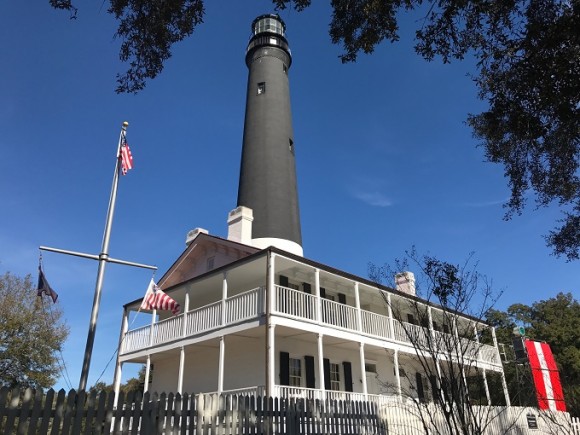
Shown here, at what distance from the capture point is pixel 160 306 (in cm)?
1362

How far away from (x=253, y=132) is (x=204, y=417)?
21.1m

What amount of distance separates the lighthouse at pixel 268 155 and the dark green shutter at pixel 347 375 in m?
6.50

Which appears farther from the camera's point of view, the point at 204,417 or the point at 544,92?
the point at 204,417

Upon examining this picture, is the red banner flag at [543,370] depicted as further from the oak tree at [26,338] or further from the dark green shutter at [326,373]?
the oak tree at [26,338]

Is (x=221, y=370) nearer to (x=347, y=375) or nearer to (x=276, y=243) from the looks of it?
(x=347, y=375)

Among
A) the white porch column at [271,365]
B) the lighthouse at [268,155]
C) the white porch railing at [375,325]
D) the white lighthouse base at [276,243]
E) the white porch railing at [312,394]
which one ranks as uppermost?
the lighthouse at [268,155]

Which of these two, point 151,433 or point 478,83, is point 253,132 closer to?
point 478,83

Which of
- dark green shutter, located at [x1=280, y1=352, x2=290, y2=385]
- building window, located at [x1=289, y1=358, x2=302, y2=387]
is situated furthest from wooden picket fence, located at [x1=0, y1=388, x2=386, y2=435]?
building window, located at [x1=289, y1=358, x2=302, y2=387]

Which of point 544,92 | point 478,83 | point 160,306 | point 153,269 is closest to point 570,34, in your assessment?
point 544,92

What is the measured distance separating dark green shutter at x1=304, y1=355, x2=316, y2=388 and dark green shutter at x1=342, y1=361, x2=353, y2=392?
1822 mm

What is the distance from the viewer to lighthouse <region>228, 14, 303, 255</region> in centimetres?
2306

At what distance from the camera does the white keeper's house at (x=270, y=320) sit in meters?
15.8

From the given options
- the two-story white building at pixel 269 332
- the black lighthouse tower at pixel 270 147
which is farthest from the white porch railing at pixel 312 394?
the black lighthouse tower at pixel 270 147

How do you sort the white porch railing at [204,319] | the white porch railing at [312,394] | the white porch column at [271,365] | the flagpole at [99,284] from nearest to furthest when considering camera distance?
the flagpole at [99,284], the white porch column at [271,365], the white porch railing at [312,394], the white porch railing at [204,319]
